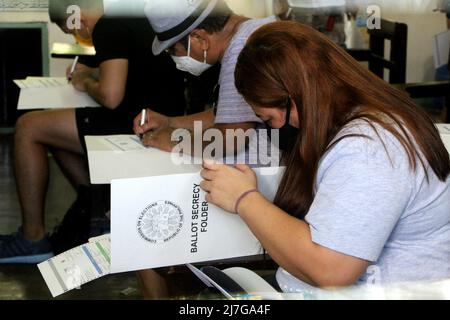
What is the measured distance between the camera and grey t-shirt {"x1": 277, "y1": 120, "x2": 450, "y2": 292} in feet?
3.19

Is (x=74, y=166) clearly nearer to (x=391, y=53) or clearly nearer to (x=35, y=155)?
(x=35, y=155)

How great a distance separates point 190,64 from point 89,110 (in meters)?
0.59

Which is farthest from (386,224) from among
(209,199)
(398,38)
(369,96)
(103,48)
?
(398,38)

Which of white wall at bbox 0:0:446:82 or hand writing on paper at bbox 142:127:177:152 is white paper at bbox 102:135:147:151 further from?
white wall at bbox 0:0:446:82

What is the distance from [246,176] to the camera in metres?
1.15

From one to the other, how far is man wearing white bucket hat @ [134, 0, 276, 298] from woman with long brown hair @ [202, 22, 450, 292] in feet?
1.50

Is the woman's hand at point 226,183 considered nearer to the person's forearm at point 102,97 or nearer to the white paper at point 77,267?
the white paper at point 77,267

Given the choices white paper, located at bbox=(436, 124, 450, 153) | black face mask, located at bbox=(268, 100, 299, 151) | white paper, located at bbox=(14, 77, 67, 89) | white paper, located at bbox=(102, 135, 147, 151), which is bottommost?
white paper, located at bbox=(102, 135, 147, 151)

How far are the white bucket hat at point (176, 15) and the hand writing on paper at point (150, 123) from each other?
0.25 m

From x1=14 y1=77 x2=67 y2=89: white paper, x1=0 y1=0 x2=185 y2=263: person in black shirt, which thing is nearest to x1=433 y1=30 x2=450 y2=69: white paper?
x1=0 y1=0 x2=185 y2=263: person in black shirt

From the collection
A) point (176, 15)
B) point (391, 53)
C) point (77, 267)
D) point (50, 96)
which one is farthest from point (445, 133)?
point (50, 96)

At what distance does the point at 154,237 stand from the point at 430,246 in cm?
45

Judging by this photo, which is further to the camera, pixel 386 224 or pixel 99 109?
pixel 99 109
